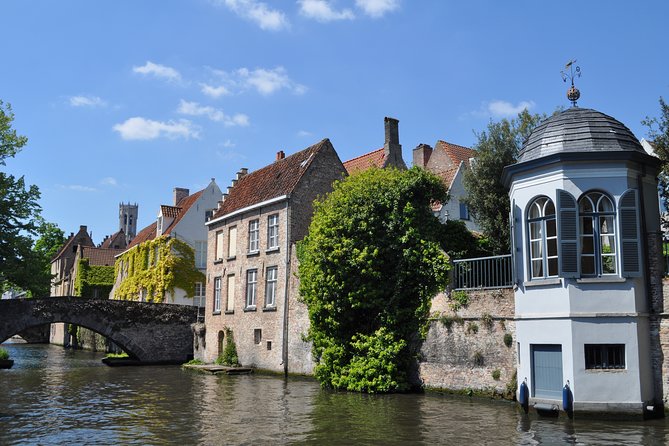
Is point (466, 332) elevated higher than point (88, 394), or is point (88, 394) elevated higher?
point (466, 332)

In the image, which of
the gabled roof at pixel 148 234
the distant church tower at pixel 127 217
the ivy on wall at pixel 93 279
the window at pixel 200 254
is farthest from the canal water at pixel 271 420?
the distant church tower at pixel 127 217

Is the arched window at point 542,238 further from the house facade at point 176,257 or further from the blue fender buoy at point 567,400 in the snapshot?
the house facade at point 176,257

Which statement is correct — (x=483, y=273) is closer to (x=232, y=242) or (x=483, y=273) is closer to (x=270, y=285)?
(x=270, y=285)

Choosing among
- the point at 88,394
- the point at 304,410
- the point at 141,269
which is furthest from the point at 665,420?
the point at 141,269

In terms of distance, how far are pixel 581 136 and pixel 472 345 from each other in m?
7.06

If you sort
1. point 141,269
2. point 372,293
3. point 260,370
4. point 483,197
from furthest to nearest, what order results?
point 141,269 < point 260,370 < point 483,197 < point 372,293

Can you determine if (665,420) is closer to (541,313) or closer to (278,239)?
(541,313)

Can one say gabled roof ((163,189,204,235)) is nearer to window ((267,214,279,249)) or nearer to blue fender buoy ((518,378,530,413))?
window ((267,214,279,249))

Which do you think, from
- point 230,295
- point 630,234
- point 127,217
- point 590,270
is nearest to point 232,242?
point 230,295

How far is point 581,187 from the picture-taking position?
54.4 feet

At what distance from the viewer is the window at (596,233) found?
1639 centimetres

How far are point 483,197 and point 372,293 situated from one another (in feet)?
24.7

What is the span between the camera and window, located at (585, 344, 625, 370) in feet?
52.3

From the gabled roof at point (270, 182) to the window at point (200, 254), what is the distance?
6672 mm
